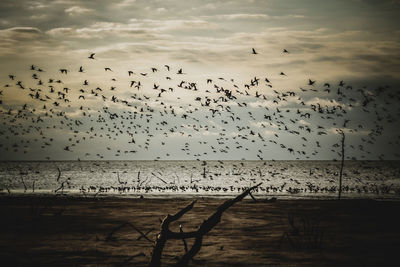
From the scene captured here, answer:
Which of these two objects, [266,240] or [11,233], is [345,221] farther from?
[11,233]

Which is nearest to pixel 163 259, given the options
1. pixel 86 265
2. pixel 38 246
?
pixel 86 265

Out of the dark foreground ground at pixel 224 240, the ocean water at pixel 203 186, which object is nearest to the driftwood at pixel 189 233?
the dark foreground ground at pixel 224 240

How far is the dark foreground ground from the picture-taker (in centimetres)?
1399

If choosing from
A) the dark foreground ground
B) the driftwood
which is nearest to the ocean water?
the dark foreground ground

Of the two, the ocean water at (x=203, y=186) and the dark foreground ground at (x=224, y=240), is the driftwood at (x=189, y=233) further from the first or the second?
the ocean water at (x=203, y=186)

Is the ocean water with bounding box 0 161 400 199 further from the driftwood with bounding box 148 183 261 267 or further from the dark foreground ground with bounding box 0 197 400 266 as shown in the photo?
the driftwood with bounding box 148 183 261 267

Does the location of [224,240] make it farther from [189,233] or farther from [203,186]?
[203,186]

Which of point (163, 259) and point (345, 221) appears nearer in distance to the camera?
point (163, 259)

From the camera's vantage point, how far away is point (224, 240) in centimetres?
1773

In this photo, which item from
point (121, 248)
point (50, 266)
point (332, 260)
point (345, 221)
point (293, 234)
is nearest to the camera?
point (50, 266)

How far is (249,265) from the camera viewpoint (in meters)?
13.4

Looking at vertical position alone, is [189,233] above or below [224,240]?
above

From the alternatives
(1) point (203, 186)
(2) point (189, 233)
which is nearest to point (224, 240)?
(2) point (189, 233)

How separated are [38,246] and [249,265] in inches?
331
